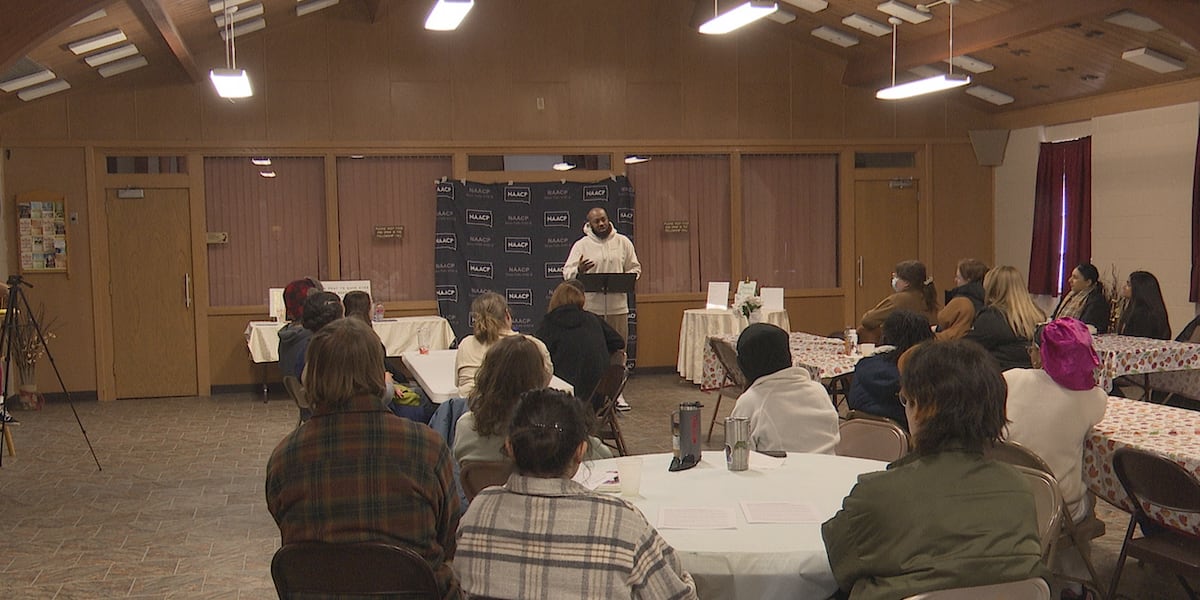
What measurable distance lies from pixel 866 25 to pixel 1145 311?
3.68 metres

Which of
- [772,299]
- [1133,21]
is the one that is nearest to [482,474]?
[772,299]

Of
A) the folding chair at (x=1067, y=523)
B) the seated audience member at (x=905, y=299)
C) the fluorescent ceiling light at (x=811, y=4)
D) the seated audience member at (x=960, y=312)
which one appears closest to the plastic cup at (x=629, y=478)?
the folding chair at (x=1067, y=523)

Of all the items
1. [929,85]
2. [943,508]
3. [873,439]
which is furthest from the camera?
[929,85]

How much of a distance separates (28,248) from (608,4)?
19.8ft

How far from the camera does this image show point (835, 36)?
10734 mm

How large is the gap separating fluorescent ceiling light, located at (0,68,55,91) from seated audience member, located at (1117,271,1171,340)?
28.1 ft

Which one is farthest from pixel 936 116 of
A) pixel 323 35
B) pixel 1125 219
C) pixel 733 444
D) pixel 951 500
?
pixel 951 500

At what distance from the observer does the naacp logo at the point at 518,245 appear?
1092 cm

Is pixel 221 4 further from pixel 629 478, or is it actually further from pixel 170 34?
pixel 629 478

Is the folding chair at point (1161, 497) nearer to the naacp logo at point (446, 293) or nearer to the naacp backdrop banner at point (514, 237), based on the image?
the naacp backdrop banner at point (514, 237)

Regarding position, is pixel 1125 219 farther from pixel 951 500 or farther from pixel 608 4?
pixel 951 500

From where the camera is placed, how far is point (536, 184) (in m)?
11.0

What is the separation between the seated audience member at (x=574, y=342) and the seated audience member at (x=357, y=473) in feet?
11.1

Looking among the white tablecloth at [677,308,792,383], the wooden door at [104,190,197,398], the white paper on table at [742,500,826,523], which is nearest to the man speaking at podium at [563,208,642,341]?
the white tablecloth at [677,308,792,383]
